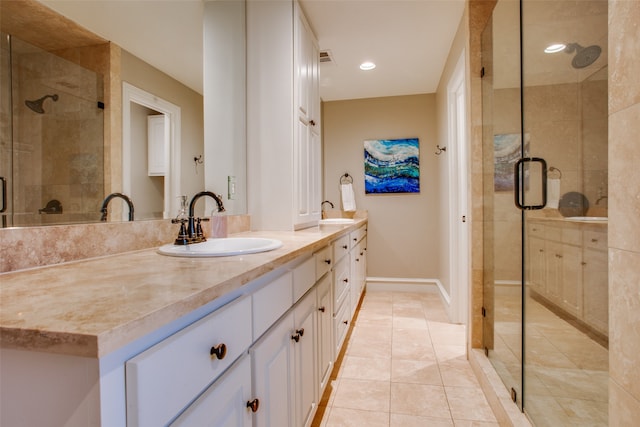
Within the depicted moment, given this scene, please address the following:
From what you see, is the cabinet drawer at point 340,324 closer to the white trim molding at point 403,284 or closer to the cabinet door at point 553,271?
the cabinet door at point 553,271

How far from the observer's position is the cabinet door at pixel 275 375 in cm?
88

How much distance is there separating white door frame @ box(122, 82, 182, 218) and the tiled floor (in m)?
1.23

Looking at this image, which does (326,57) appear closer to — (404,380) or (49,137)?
(49,137)

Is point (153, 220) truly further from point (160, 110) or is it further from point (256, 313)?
point (256, 313)

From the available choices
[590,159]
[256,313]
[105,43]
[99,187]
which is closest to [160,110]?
[105,43]

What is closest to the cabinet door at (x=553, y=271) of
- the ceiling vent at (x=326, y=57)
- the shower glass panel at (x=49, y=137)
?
the shower glass panel at (x=49, y=137)

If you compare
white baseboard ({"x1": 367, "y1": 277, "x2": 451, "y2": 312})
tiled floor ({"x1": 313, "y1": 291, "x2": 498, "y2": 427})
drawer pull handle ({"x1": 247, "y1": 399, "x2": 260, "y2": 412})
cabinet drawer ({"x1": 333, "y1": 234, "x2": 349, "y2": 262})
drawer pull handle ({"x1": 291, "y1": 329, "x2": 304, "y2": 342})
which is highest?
cabinet drawer ({"x1": 333, "y1": 234, "x2": 349, "y2": 262})

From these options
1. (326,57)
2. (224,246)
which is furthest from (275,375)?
(326,57)

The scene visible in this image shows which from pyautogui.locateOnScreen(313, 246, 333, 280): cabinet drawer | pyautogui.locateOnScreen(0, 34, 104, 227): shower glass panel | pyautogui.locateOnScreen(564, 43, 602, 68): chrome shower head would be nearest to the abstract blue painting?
pyautogui.locateOnScreen(313, 246, 333, 280): cabinet drawer

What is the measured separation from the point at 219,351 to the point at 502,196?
170 centimetres

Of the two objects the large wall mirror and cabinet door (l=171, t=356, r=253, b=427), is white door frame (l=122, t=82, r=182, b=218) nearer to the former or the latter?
the large wall mirror

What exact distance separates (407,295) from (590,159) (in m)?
2.84

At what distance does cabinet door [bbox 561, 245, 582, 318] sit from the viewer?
1.24 m

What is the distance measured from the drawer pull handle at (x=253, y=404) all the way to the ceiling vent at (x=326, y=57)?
108 inches
